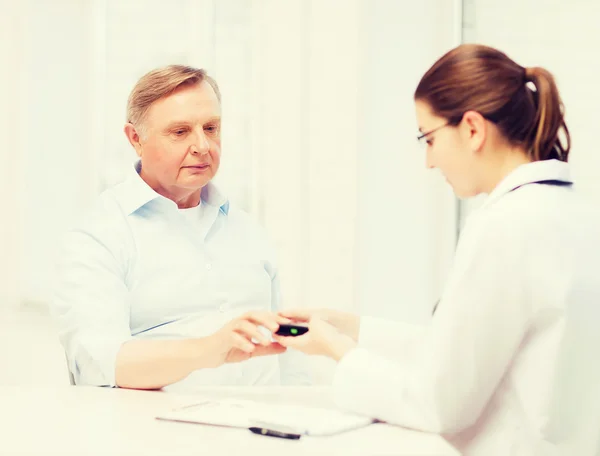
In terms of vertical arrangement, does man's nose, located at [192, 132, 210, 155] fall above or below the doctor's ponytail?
below

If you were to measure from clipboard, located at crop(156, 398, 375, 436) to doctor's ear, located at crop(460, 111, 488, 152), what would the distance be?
0.58 metres

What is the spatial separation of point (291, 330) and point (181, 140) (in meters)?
0.73

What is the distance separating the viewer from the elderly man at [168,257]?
1.83 metres

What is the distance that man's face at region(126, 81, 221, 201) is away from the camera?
6.93 feet

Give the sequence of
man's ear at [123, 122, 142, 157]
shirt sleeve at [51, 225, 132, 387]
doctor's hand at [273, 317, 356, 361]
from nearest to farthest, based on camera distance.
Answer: doctor's hand at [273, 317, 356, 361]
shirt sleeve at [51, 225, 132, 387]
man's ear at [123, 122, 142, 157]

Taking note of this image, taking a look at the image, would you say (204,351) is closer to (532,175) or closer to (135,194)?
(135,194)

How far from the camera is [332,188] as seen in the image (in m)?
3.24

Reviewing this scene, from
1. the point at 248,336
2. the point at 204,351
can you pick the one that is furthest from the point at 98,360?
the point at 248,336

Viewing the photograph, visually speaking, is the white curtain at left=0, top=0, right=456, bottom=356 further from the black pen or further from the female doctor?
the black pen

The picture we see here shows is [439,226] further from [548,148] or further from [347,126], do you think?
[548,148]

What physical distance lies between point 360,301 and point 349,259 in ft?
0.61

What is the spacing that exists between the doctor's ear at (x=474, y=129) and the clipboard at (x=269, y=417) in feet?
1.90

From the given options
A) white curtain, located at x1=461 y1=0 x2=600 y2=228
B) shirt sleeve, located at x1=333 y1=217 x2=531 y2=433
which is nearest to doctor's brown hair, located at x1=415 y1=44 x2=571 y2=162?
shirt sleeve, located at x1=333 y1=217 x2=531 y2=433

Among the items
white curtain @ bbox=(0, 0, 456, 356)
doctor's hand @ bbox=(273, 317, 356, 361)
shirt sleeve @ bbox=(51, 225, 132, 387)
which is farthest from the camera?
white curtain @ bbox=(0, 0, 456, 356)
